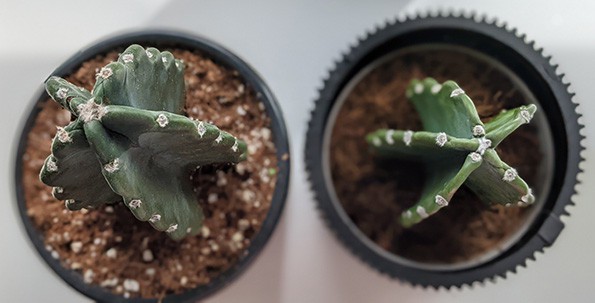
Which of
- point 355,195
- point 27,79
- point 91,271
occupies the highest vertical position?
point 27,79

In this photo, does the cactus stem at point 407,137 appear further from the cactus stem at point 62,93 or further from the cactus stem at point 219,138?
the cactus stem at point 62,93

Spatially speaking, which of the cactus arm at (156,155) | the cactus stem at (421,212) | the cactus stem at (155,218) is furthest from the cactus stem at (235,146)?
the cactus stem at (421,212)

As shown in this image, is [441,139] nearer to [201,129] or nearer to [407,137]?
[407,137]

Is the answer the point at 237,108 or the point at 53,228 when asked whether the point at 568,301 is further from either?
the point at 53,228

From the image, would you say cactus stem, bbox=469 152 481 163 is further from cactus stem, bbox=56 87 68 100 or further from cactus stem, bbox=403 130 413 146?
cactus stem, bbox=56 87 68 100

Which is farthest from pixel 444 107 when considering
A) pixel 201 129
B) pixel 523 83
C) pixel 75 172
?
pixel 75 172

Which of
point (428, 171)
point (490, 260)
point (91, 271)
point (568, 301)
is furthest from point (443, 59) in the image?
point (91, 271)

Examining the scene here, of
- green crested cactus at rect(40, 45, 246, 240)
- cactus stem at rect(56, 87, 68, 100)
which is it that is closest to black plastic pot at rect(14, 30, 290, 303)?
green crested cactus at rect(40, 45, 246, 240)
